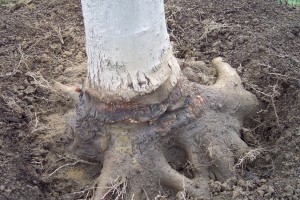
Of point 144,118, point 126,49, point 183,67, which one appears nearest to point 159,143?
point 144,118

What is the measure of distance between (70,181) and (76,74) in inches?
27.9

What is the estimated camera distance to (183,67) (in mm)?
2703

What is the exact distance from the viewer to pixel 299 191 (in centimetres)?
196

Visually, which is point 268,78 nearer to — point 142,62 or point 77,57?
point 142,62

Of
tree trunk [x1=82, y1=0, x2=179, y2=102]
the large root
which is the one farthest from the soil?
tree trunk [x1=82, y1=0, x2=179, y2=102]

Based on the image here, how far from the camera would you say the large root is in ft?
7.18

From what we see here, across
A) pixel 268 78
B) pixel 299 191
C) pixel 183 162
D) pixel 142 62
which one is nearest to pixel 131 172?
pixel 183 162

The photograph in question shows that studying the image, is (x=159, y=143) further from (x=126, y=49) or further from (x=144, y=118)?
(x=126, y=49)

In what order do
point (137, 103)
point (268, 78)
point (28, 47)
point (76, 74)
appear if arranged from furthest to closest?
point (28, 47) < point (76, 74) < point (268, 78) < point (137, 103)

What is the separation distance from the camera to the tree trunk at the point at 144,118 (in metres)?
2.00

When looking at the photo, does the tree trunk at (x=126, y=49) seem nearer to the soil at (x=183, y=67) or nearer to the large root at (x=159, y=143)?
the large root at (x=159, y=143)

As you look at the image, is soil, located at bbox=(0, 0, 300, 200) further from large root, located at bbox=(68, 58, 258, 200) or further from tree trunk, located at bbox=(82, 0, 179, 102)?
tree trunk, located at bbox=(82, 0, 179, 102)

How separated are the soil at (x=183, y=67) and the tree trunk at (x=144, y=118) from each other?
10 cm

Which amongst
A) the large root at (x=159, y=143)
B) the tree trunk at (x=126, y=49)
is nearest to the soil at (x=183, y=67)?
the large root at (x=159, y=143)
